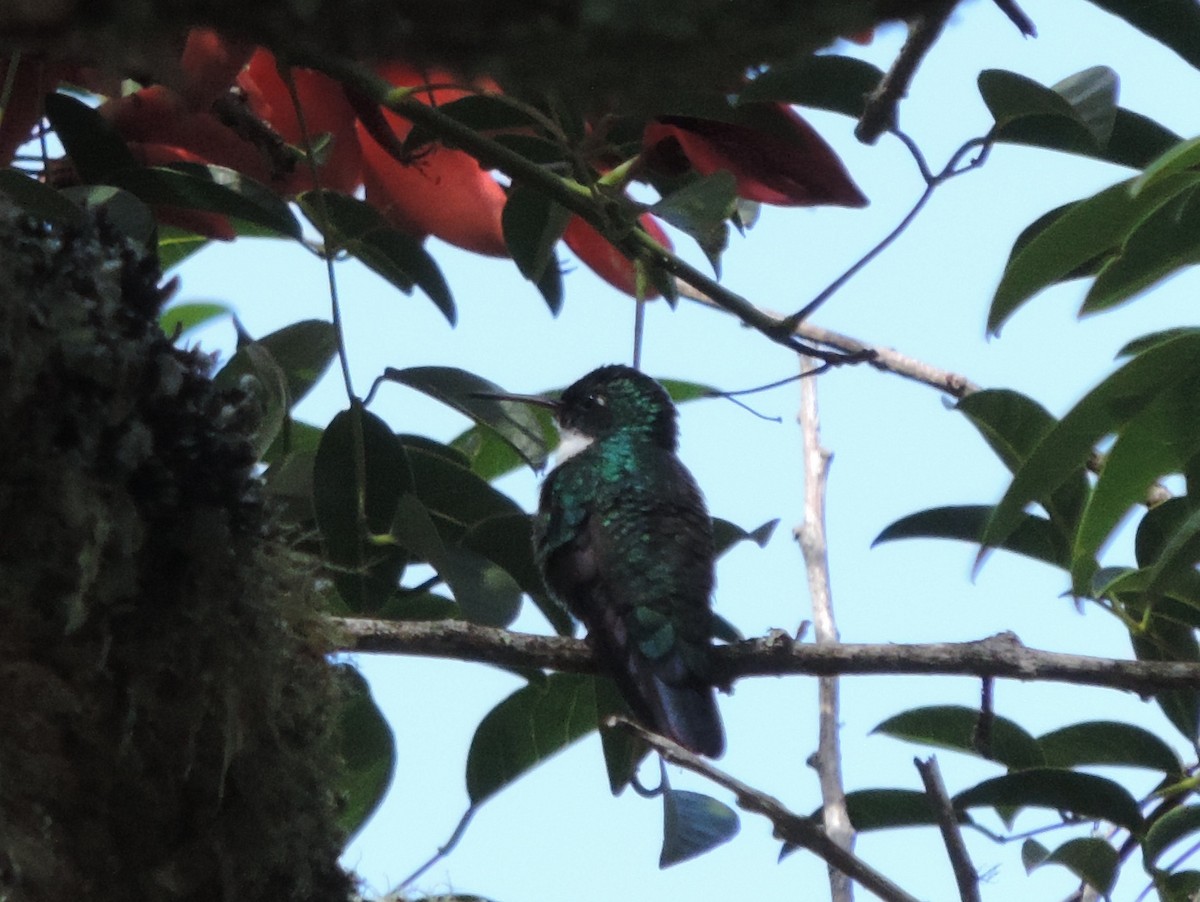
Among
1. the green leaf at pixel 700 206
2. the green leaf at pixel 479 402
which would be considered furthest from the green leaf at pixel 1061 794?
the green leaf at pixel 700 206

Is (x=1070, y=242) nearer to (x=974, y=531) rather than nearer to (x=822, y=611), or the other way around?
(x=974, y=531)

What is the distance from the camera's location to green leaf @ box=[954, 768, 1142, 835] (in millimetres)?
1533

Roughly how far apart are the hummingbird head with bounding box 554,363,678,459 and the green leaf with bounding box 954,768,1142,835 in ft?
4.48

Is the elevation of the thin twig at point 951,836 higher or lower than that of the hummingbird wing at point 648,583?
lower

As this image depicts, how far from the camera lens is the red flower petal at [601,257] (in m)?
1.50

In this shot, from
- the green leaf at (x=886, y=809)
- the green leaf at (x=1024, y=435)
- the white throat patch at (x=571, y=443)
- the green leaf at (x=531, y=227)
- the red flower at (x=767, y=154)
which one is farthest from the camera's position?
the white throat patch at (x=571, y=443)

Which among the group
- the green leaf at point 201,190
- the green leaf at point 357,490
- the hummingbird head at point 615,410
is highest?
the hummingbird head at point 615,410

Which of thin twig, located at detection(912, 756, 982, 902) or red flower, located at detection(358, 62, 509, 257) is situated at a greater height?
red flower, located at detection(358, 62, 509, 257)

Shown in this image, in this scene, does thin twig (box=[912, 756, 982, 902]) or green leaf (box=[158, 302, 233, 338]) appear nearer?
thin twig (box=[912, 756, 982, 902])

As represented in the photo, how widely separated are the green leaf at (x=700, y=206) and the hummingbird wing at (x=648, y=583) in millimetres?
749

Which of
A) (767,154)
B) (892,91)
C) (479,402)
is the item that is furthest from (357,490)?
(892,91)

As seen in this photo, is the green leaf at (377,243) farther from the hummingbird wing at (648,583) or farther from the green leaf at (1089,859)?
the green leaf at (1089,859)

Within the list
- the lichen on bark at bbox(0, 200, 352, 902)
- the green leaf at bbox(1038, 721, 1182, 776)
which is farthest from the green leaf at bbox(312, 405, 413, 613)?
the green leaf at bbox(1038, 721, 1182, 776)

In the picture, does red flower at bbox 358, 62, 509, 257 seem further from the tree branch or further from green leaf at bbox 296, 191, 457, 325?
the tree branch
